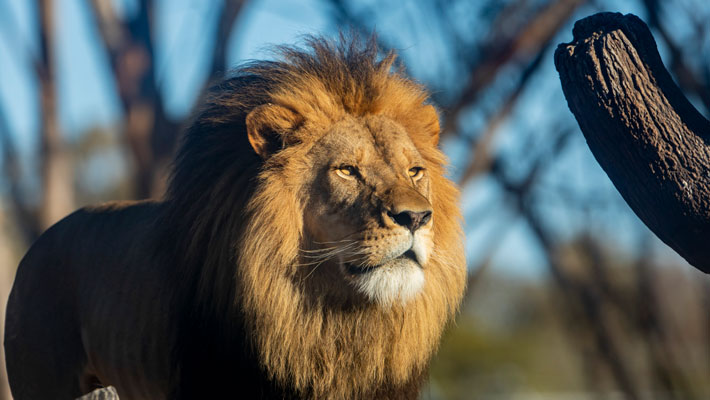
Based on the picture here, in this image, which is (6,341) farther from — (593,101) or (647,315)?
(647,315)

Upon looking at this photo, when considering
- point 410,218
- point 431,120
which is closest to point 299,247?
point 410,218

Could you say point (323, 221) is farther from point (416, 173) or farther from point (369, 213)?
point (416, 173)

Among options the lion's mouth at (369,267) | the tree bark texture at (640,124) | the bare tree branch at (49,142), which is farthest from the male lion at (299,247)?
the bare tree branch at (49,142)

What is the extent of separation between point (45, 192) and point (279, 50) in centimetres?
810

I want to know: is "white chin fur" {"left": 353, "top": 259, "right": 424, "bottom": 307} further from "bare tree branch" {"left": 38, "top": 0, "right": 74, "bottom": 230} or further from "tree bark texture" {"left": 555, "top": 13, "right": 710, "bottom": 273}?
"bare tree branch" {"left": 38, "top": 0, "right": 74, "bottom": 230}

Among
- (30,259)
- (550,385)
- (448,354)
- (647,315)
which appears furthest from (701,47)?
(550,385)

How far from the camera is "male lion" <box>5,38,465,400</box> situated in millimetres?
3775

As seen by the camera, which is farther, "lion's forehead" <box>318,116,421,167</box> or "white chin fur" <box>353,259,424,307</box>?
"lion's forehead" <box>318,116,421,167</box>

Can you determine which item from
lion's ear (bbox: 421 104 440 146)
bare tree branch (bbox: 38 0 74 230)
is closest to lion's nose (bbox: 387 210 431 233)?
lion's ear (bbox: 421 104 440 146)

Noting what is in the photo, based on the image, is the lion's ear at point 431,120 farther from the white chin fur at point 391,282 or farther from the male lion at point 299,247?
the white chin fur at point 391,282

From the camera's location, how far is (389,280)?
3689 millimetres

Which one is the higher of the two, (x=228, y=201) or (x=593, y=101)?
(x=593, y=101)

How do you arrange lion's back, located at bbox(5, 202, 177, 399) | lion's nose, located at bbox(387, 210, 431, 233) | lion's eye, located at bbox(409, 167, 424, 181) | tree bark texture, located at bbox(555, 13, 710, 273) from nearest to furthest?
1. tree bark texture, located at bbox(555, 13, 710, 273)
2. lion's nose, located at bbox(387, 210, 431, 233)
3. lion's eye, located at bbox(409, 167, 424, 181)
4. lion's back, located at bbox(5, 202, 177, 399)

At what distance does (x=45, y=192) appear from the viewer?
37.8ft
